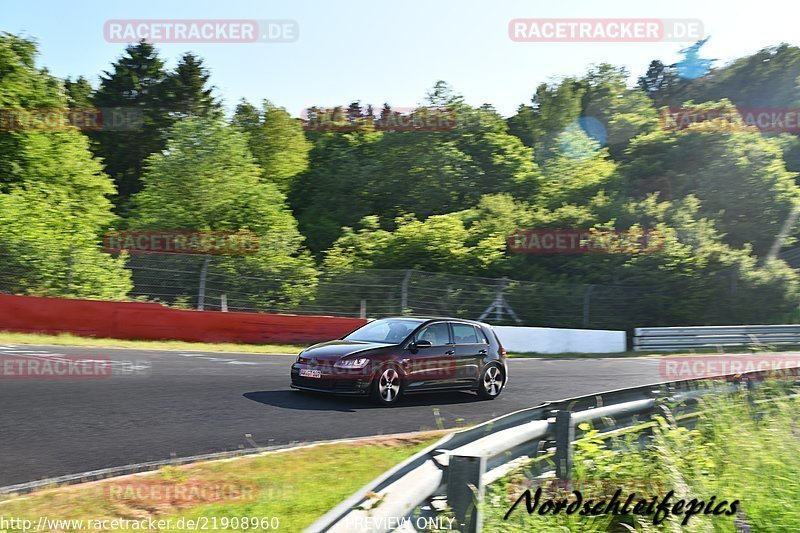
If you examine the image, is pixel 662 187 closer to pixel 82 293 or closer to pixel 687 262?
pixel 687 262

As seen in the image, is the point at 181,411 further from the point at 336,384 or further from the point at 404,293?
the point at 404,293

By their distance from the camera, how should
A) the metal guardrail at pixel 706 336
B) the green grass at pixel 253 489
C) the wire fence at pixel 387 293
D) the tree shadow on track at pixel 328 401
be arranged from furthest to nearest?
the metal guardrail at pixel 706 336 < the wire fence at pixel 387 293 < the tree shadow on track at pixel 328 401 < the green grass at pixel 253 489

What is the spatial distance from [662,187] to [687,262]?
13.3m

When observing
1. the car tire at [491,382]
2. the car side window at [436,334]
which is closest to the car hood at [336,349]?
the car side window at [436,334]

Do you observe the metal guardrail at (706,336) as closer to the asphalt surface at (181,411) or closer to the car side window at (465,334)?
the asphalt surface at (181,411)

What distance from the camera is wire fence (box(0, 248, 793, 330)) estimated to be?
21.4m

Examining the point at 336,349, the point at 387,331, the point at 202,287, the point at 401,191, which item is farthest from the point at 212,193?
Result: the point at 336,349

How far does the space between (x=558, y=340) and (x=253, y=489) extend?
20.3 m

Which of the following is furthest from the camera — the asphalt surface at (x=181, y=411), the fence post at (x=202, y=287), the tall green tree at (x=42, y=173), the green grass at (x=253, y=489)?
the tall green tree at (x=42, y=173)

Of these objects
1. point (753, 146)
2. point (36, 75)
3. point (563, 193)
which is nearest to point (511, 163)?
point (563, 193)

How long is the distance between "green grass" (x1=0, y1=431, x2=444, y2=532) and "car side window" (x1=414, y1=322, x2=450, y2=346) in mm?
3902

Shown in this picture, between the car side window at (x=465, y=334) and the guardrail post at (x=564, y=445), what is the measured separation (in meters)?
6.85

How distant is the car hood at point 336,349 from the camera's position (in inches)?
458

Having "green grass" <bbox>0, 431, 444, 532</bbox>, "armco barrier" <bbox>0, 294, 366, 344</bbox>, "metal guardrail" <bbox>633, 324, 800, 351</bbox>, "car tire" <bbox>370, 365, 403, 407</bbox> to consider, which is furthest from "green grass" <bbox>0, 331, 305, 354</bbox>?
"metal guardrail" <bbox>633, 324, 800, 351</bbox>
